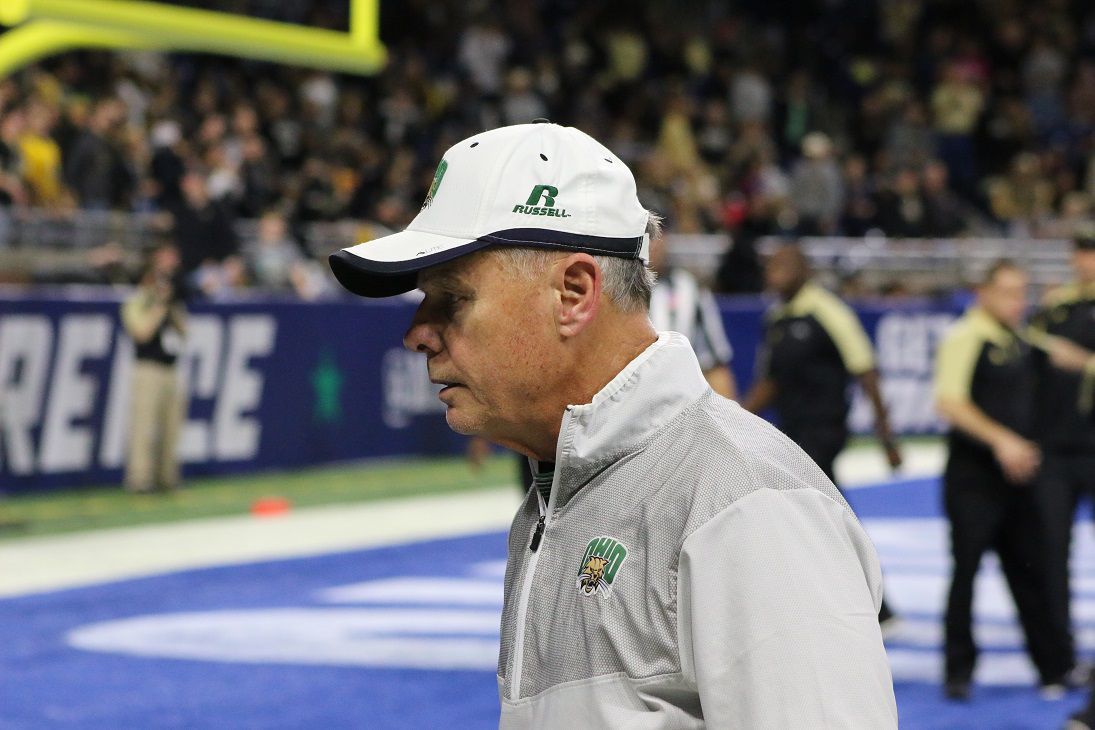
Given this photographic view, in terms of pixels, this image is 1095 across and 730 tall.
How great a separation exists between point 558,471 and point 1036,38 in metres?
30.8

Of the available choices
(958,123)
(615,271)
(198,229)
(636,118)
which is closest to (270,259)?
(198,229)

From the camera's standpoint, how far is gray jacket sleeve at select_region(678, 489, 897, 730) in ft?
5.89

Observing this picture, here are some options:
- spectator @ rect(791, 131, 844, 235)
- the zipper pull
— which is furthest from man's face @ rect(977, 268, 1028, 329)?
spectator @ rect(791, 131, 844, 235)

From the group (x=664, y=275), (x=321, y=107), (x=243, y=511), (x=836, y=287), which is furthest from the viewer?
(x=836, y=287)

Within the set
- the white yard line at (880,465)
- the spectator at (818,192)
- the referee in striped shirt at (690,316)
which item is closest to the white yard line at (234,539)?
the white yard line at (880,465)

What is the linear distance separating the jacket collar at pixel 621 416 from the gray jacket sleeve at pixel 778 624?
0.24m

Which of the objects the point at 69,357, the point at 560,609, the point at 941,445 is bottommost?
the point at 941,445

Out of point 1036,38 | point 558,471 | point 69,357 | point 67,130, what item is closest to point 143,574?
point 69,357

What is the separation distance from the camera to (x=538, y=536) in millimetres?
2225

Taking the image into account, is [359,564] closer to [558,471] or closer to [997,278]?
[997,278]

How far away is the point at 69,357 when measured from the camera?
14.9m

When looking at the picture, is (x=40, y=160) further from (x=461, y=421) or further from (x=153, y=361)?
(x=461, y=421)

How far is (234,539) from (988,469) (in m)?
6.35

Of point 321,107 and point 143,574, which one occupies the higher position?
point 321,107
